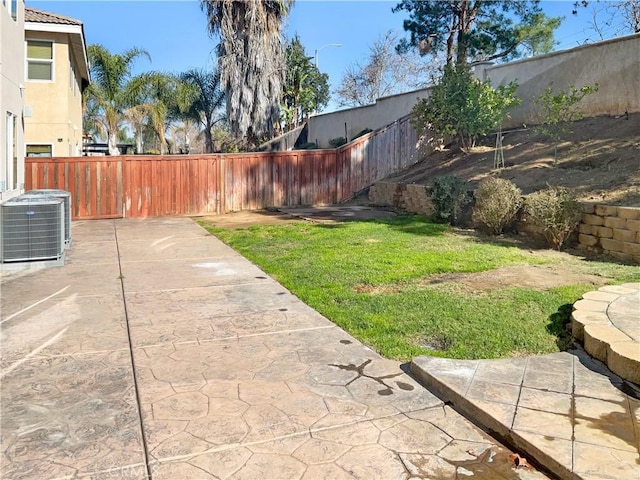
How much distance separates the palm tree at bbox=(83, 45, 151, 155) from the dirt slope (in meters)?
16.4

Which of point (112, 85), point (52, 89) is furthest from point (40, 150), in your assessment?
point (112, 85)

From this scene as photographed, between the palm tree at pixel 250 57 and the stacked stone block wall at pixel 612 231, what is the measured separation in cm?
1814

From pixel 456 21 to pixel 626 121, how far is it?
40.1 feet

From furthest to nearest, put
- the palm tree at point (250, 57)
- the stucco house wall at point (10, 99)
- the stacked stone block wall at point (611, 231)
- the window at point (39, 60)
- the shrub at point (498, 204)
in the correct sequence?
the palm tree at point (250, 57)
the window at point (39, 60)
the shrub at point (498, 204)
the stucco house wall at point (10, 99)
the stacked stone block wall at point (611, 231)

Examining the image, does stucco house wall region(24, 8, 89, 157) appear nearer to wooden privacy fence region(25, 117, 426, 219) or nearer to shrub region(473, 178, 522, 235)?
wooden privacy fence region(25, 117, 426, 219)

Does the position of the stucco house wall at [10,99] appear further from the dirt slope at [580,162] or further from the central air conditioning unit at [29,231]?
the dirt slope at [580,162]

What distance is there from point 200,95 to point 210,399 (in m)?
27.3

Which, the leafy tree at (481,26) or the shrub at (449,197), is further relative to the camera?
the leafy tree at (481,26)

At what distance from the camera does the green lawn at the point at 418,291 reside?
13.7 feet

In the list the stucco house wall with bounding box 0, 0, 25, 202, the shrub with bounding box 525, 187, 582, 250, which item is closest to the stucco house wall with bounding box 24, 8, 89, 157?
the stucco house wall with bounding box 0, 0, 25, 202

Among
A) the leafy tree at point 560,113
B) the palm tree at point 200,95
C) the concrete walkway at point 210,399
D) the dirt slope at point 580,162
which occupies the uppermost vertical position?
the palm tree at point 200,95

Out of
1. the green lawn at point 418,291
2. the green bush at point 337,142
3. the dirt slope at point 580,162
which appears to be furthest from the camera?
the green bush at point 337,142

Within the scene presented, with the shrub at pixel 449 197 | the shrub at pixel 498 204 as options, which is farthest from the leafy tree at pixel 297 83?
the shrub at pixel 498 204

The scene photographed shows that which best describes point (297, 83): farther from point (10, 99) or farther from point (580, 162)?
point (10, 99)
